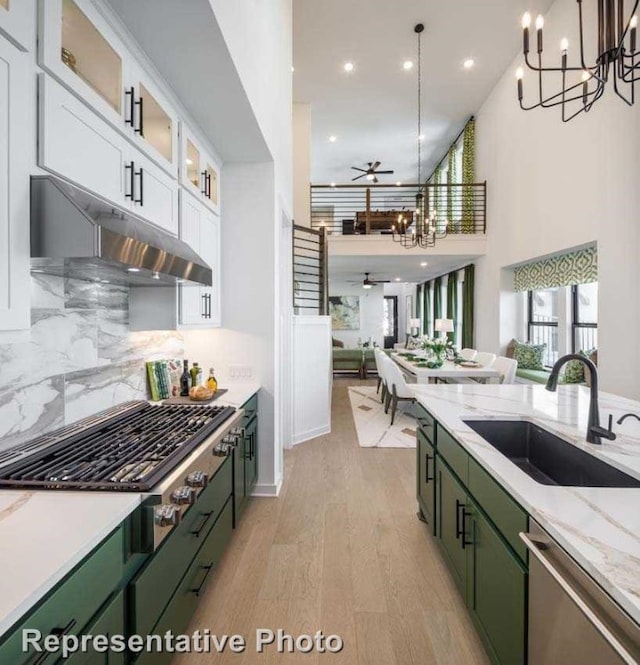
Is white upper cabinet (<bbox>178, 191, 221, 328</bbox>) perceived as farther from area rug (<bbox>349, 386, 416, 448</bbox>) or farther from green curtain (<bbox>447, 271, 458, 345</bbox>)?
green curtain (<bbox>447, 271, 458, 345</bbox>)

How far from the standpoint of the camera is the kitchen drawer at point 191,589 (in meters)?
1.36

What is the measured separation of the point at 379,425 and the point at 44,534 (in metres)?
4.73

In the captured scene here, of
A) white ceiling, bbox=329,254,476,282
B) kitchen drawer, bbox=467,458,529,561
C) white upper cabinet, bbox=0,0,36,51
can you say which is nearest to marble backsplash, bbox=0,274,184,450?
white upper cabinet, bbox=0,0,36,51

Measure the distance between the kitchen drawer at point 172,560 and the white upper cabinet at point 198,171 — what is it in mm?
1739

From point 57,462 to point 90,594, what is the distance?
60 cm

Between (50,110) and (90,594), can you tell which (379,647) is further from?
(50,110)

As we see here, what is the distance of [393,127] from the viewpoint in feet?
27.5

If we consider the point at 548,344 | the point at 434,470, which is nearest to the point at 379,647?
the point at 434,470

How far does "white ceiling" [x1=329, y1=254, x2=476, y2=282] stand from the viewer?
24.6ft

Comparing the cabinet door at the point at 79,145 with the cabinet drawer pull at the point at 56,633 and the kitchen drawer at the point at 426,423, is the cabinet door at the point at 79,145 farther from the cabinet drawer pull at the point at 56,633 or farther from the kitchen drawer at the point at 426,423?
the kitchen drawer at the point at 426,423

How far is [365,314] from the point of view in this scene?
12.9 meters

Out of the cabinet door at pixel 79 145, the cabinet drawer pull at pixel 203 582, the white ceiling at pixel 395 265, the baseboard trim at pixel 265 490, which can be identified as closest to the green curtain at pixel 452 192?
the white ceiling at pixel 395 265

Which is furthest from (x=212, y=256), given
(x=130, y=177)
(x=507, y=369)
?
(x=507, y=369)

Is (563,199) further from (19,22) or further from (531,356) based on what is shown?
(19,22)
